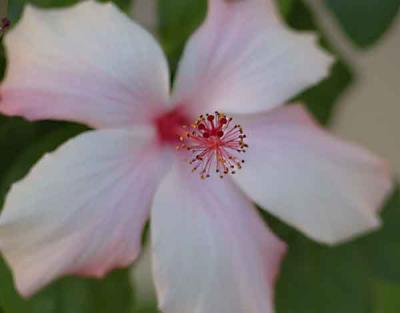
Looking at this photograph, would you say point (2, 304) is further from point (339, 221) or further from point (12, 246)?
point (339, 221)

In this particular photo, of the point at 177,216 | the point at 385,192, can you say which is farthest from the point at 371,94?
the point at 177,216

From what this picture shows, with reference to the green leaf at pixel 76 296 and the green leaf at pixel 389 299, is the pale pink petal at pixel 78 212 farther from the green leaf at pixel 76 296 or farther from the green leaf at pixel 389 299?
the green leaf at pixel 389 299

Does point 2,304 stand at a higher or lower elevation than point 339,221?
lower

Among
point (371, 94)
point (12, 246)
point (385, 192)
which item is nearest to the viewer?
point (12, 246)

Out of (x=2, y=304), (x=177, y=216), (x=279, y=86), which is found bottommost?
(x=2, y=304)

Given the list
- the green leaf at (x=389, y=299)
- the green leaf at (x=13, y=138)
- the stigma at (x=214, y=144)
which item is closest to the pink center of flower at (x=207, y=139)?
the stigma at (x=214, y=144)

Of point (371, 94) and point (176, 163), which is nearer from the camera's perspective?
point (176, 163)
